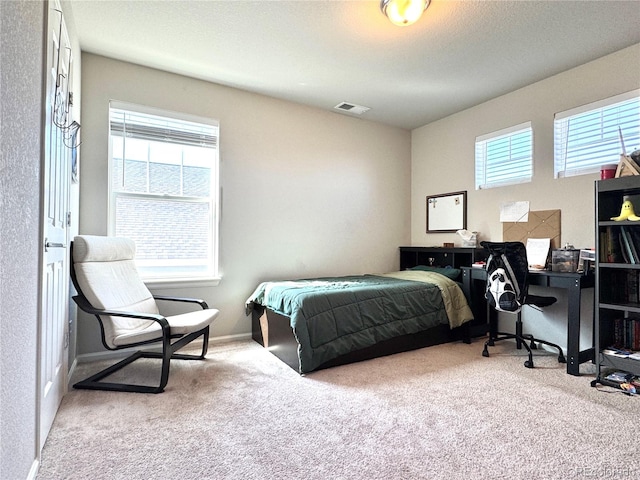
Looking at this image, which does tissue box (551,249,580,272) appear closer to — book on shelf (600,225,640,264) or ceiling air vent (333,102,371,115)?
book on shelf (600,225,640,264)

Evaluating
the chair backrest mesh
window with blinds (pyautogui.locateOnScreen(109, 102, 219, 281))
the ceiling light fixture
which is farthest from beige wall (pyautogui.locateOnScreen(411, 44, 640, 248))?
the chair backrest mesh

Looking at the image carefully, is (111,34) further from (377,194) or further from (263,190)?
(377,194)

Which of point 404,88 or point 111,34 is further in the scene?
point 404,88

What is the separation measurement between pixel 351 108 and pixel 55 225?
320 cm

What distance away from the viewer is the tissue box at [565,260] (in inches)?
114

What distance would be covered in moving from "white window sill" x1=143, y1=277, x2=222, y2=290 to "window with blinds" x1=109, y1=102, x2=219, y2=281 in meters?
0.04

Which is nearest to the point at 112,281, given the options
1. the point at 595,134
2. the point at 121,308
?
the point at 121,308

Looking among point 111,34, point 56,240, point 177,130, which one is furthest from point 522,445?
point 111,34

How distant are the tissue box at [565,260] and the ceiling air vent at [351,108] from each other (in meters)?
2.49

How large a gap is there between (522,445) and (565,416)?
0.51 metres

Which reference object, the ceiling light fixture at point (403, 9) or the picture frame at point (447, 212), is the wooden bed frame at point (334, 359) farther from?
the ceiling light fixture at point (403, 9)

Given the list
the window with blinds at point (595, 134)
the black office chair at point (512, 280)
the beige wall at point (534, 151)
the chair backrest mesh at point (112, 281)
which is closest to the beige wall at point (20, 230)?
the chair backrest mesh at point (112, 281)

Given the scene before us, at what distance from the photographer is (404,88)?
3.57m

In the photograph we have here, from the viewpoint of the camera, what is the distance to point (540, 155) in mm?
3387
